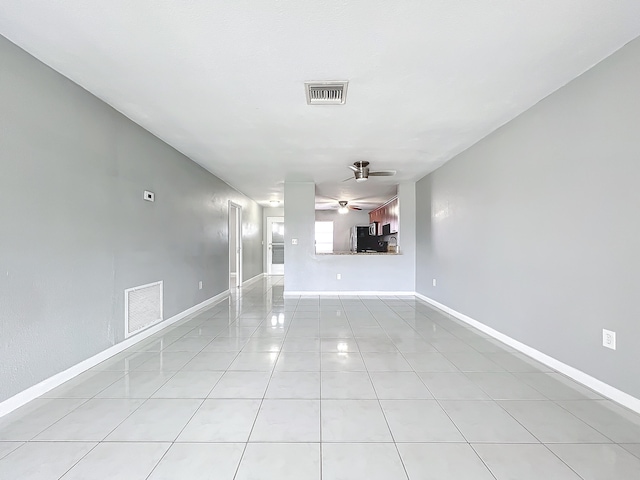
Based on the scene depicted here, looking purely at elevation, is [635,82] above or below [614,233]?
above

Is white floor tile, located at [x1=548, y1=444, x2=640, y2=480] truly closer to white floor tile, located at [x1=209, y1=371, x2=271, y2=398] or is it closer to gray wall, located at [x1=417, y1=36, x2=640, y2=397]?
gray wall, located at [x1=417, y1=36, x2=640, y2=397]

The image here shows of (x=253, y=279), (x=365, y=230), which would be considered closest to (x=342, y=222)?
(x=365, y=230)

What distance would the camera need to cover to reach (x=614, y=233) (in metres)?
2.04

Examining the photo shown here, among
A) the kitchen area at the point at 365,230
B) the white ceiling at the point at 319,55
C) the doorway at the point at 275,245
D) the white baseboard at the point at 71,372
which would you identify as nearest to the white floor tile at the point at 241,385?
the white baseboard at the point at 71,372

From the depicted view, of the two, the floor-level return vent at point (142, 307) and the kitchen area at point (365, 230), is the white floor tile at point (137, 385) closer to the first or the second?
the floor-level return vent at point (142, 307)

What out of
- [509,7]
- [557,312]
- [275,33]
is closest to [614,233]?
[557,312]

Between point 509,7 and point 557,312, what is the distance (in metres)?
2.25

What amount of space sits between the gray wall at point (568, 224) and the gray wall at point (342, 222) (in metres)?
7.31

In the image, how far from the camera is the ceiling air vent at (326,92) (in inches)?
95.2

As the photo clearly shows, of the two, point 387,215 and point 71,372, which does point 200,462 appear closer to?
point 71,372

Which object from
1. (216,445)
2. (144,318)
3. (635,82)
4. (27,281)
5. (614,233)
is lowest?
(216,445)

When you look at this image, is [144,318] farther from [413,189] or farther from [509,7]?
[413,189]

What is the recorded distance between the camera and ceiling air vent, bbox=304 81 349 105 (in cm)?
242

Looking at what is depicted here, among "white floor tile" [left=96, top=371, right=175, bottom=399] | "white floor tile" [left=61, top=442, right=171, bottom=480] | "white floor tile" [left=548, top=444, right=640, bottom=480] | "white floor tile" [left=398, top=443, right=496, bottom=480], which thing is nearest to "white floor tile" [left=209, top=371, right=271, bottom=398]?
"white floor tile" [left=96, top=371, right=175, bottom=399]
